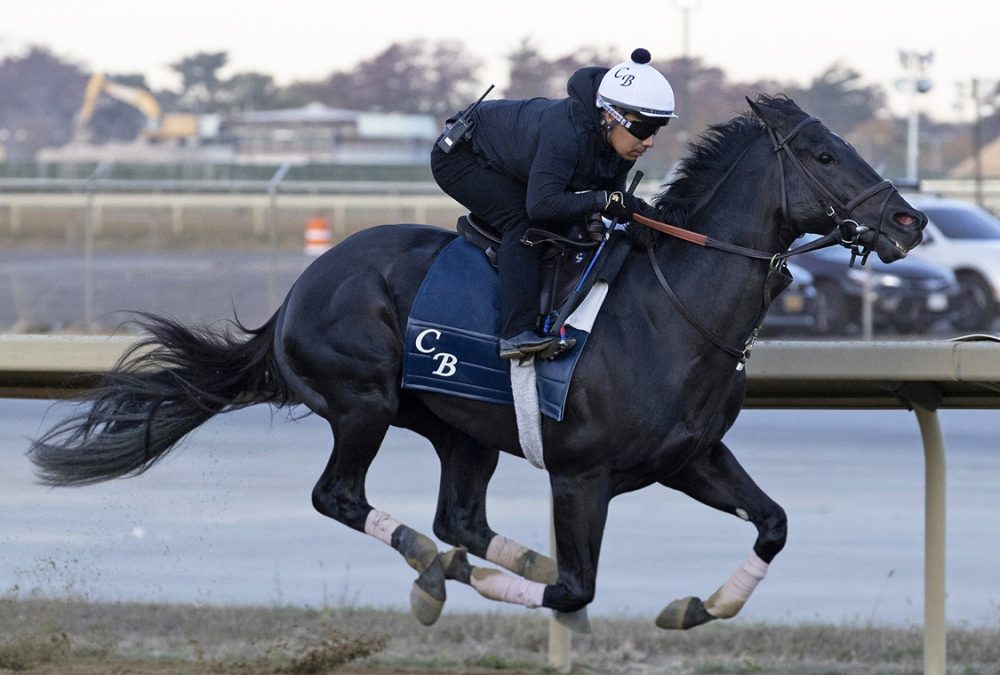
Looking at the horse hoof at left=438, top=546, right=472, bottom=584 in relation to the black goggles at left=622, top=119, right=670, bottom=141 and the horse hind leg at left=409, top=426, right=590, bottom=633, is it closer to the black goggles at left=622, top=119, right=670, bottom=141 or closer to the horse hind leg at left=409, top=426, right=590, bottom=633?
the horse hind leg at left=409, top=426, right=590, bottom=633

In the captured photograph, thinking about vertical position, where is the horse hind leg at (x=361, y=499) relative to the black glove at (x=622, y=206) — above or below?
below

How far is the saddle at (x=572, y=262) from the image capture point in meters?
4.64

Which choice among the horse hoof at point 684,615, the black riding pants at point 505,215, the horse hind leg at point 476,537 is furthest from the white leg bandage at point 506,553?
the black riding pants at point 505,215

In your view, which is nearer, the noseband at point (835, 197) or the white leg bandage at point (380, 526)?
the noseband at point (835, 197)

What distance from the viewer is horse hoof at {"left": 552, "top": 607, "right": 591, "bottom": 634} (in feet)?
15.6

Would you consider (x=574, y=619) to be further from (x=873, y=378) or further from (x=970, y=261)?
(x=970, y=261)

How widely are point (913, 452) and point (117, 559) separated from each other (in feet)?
10.3

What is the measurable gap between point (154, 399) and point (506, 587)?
4.76 ft

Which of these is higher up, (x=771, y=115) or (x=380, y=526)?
(x=771, y=115)

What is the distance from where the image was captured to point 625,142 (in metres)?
4.65

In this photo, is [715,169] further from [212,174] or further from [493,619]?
[212,174]

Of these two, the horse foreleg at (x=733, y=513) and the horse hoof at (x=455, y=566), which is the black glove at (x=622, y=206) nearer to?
the horse foreleg at (x=733, y=513)

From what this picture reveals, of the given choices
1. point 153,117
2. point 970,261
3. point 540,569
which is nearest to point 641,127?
point 540,569

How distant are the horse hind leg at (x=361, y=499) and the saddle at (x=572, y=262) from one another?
0.78 meters
